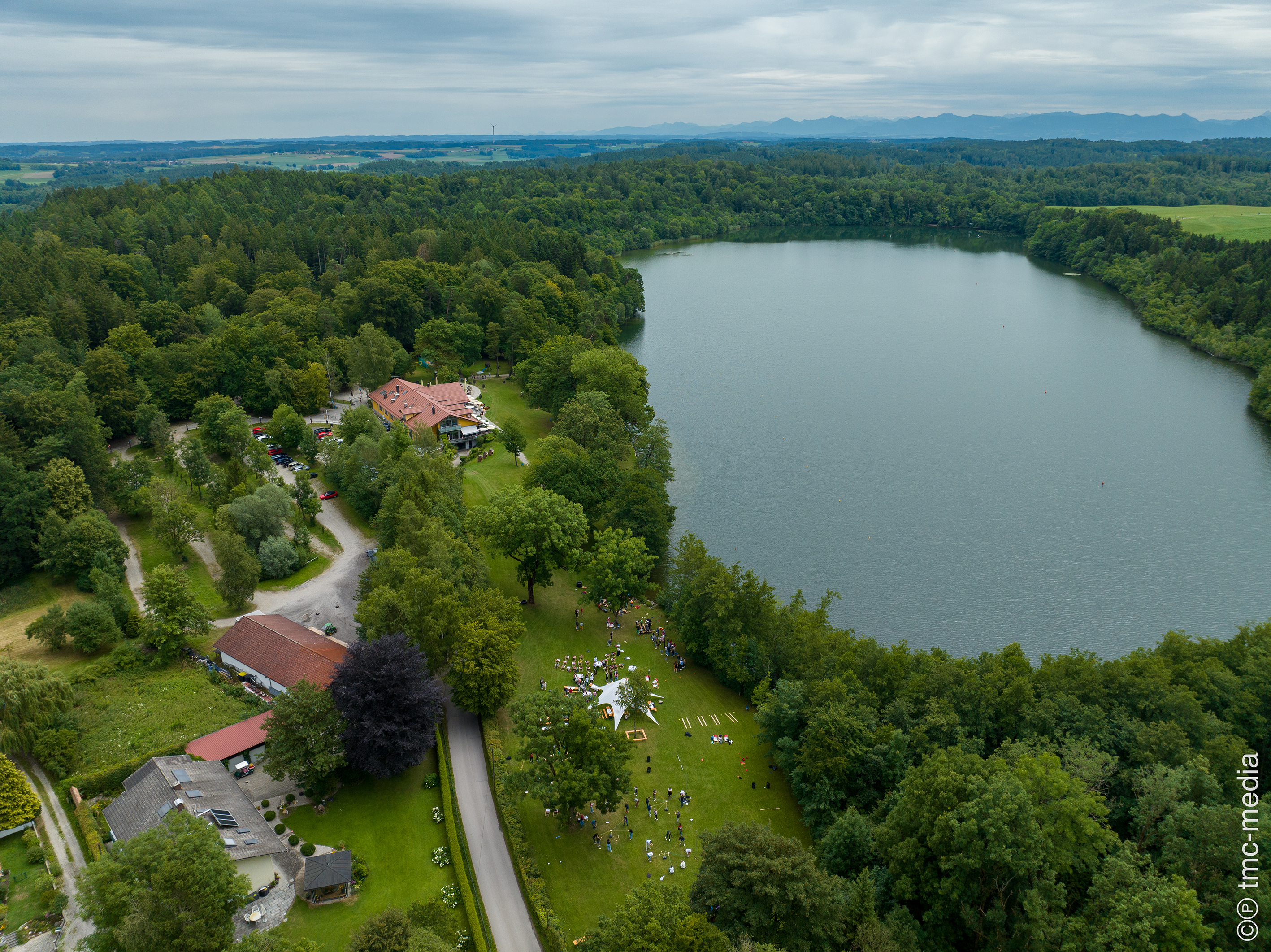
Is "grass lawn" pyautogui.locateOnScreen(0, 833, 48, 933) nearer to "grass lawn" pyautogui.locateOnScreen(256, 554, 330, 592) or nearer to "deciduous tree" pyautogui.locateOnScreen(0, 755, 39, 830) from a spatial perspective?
"deciduous tree" pyautogui.locateOnScreen(0, 755, 39, 830)

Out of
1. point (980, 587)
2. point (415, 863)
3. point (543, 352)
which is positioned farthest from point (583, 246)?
point (415, 863)

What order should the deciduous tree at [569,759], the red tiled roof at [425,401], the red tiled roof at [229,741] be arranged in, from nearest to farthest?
the deciduous tree at [569,759], the red tiled roof at [229,741], the red tiled roof at [425,401]

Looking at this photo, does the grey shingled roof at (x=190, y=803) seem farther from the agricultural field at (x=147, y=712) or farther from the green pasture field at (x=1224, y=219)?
the green pasture field at (x=1224, y=219)

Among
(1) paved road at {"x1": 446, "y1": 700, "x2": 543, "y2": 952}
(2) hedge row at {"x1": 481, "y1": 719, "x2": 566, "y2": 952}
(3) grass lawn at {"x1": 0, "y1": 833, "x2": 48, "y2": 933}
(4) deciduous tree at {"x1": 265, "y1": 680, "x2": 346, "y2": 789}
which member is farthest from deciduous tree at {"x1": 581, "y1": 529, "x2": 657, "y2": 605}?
(3) grass lawn at {"x1": 0, "y1": 833, "x2": 48, "y2": 933}

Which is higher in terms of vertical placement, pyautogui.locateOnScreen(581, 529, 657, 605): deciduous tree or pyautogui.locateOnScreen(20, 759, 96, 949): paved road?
pyautogui.locateOnScreen(581, 529, 657, 605): deciduous tree

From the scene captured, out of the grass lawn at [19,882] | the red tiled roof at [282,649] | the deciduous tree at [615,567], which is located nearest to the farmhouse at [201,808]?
the grass lawn at [19,882]

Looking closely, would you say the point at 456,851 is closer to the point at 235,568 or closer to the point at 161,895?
the point at 161,895
